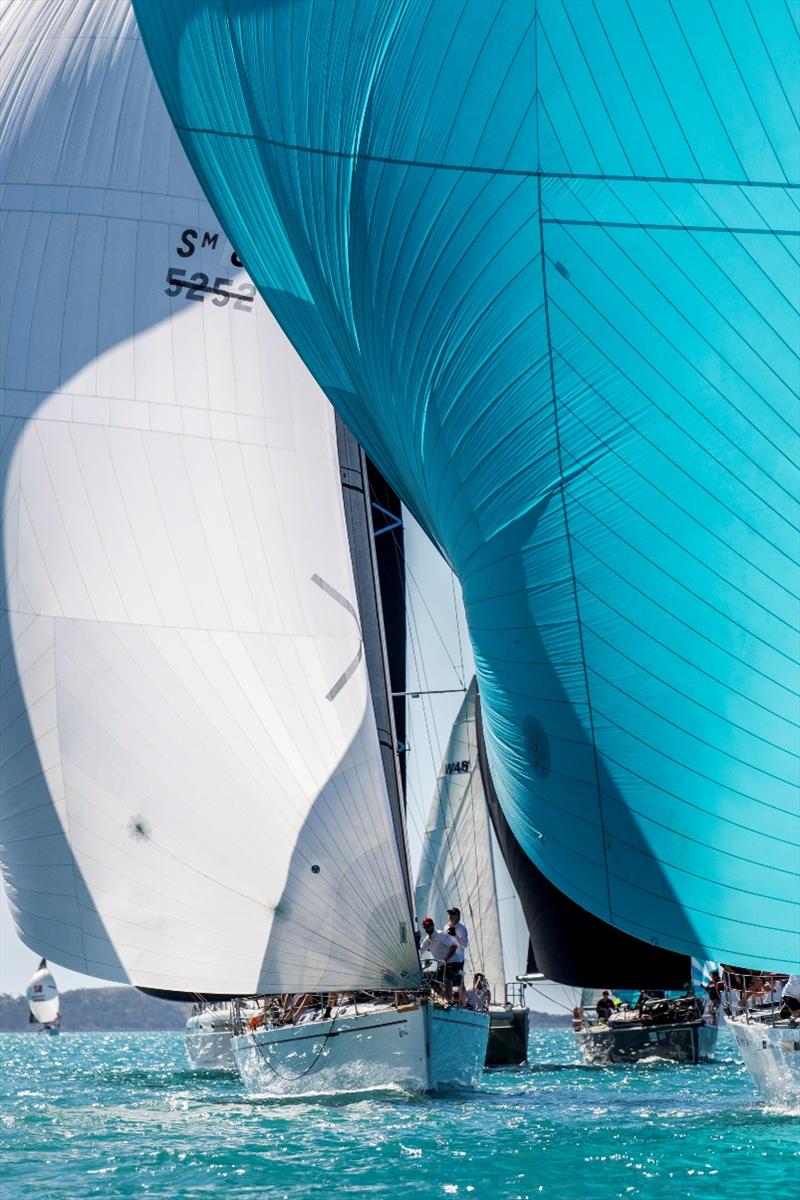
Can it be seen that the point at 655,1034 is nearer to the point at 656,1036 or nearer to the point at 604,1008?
the point at 656,1036

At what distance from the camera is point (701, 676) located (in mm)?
7434

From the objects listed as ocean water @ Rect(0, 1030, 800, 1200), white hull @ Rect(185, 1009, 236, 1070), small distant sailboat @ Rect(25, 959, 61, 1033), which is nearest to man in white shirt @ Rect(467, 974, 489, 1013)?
ocean water @ Rect(0, 1030, 800, 1200)

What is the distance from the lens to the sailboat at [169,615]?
46.5 ft

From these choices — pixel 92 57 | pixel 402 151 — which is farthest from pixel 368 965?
pixel 92 57

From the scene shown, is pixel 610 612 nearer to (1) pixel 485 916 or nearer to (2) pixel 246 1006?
(2) pixel 246 1006

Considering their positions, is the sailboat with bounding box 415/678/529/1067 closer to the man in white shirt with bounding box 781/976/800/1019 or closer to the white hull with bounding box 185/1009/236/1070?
the white hull with bounding box 185/1009/236/1070

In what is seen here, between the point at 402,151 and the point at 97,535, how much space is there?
7.24m

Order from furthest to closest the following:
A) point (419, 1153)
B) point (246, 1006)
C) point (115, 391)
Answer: point (246, 1006)
point (115, 391)
point (419, 1153)

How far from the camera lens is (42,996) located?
75688mm

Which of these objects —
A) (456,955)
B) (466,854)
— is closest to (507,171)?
(456,955)

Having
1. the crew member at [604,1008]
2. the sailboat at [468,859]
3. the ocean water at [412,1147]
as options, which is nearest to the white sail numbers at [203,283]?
the ocean water at [412,1147]

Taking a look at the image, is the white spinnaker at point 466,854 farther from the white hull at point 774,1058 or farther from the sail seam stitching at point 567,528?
the sail seam stitching at point 567,528

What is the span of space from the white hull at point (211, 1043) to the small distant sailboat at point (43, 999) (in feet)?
161

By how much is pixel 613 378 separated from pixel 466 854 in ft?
63.6
